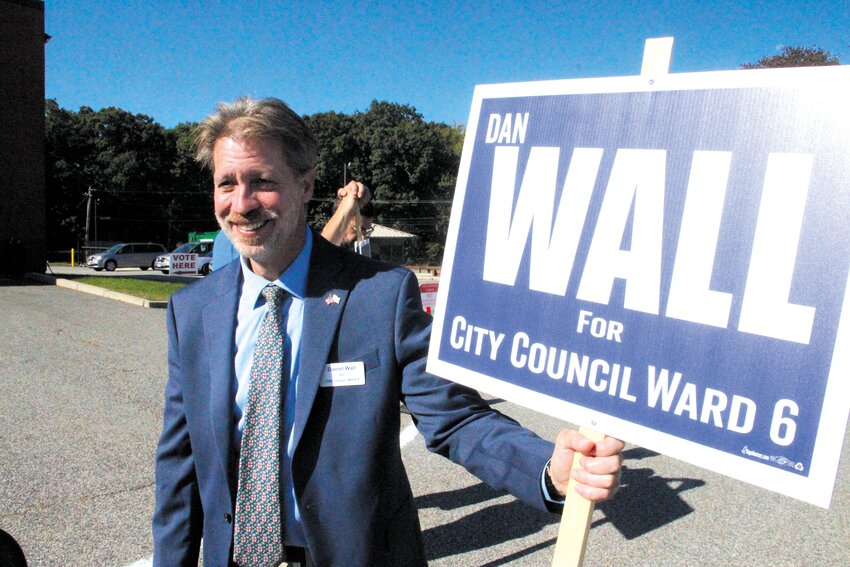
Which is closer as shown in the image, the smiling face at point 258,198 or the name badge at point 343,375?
the name badge at point 343,375

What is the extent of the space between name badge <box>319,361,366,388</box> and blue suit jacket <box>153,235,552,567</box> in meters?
0.02

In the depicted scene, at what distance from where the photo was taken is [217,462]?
185 cm

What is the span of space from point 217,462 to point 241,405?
0.59 ft

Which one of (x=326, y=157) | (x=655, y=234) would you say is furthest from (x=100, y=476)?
(x=326, y=157)

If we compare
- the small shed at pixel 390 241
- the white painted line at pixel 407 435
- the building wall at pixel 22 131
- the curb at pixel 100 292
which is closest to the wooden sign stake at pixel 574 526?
the white painted line at pixel 407 435

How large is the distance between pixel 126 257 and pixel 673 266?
4118 centimetres

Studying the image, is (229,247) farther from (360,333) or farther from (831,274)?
(831,274)

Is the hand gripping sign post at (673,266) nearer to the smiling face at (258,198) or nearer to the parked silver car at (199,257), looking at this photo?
the smiling face at (258,198)

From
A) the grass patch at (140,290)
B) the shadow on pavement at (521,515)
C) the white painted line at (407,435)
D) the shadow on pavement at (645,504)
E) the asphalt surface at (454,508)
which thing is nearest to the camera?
the asphalt surface at (454,508)

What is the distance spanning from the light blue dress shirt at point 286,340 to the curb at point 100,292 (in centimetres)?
1258

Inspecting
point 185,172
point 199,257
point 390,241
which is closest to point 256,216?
point 199,257

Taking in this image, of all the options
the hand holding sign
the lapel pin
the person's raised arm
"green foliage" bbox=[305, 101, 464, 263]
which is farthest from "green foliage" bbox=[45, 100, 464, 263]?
the hand holding sign

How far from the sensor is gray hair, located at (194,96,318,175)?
1877mm

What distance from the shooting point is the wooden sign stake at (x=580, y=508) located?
1314mm
